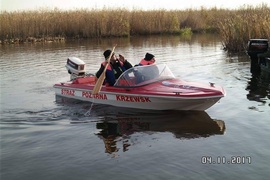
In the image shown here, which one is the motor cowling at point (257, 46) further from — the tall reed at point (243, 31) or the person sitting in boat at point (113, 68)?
the person sitting in boat at point (113, 68)

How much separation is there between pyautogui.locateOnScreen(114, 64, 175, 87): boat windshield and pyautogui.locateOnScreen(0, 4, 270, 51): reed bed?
18.8 meters

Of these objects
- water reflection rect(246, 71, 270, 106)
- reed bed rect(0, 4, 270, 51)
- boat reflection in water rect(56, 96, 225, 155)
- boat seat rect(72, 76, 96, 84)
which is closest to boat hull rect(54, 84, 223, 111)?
boat reflection in water rect(56, 96, 225, 155)

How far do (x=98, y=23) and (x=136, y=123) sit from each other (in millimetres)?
25698

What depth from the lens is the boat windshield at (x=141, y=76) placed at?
1014cm

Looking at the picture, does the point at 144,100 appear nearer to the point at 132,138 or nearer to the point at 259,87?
the point at 132,138

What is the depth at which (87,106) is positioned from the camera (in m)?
10.9

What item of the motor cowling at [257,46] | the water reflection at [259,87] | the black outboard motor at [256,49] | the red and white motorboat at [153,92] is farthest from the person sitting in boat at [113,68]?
the motor cowling at [257,46]

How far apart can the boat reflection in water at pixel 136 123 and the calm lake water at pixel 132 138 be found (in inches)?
0.8

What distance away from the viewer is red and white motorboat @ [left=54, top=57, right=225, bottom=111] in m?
9.17

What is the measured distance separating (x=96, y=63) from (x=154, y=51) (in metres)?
5.46

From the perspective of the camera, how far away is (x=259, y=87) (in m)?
12.5


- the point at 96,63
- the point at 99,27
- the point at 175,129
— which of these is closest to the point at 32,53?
the point at 96,63

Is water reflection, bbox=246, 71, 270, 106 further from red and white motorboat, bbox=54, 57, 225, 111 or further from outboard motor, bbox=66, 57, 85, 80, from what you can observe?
outboard motor, bbox=66, 57, 85, 80
